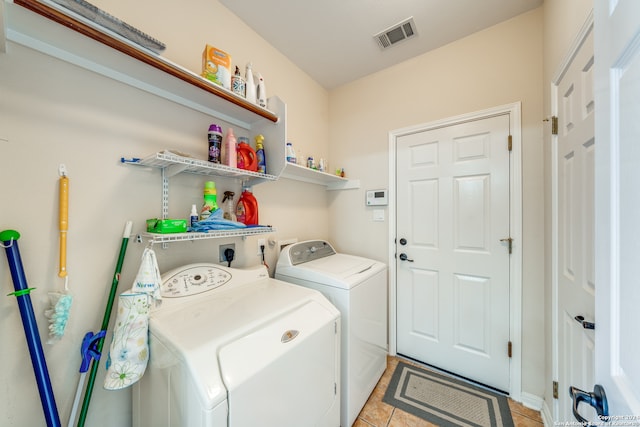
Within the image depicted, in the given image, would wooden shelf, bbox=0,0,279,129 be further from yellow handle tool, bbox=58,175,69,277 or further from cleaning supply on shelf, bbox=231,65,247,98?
yellow handle tool, bbox=58,175,69,277

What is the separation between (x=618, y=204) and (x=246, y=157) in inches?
60.1

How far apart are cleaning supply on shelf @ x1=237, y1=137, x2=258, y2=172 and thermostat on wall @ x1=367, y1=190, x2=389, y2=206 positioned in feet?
4.00

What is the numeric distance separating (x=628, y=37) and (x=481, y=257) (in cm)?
164

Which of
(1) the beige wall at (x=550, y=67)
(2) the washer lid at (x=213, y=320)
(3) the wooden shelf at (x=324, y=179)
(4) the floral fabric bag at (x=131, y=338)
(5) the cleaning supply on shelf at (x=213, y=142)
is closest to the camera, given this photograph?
(2) the washer lid at (x=213, y=320)

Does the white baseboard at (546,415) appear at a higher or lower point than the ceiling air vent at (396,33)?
lower

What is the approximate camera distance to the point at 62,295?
0.91 metres

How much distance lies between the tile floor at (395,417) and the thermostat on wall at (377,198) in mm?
1588

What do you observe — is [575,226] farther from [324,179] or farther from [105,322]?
[105,322]

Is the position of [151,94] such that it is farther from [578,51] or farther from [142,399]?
[578,51]

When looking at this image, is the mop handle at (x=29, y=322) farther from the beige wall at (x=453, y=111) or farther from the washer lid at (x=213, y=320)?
the beige wall at (x=453, y=111)

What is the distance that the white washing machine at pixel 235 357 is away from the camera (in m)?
0.75

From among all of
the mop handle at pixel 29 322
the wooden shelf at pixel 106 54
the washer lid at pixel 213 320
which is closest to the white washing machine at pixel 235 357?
the washer lid at pixel 213 320

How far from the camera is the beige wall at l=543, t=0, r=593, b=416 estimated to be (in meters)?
1.14

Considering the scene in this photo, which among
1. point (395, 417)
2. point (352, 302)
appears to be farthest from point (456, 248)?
point (395, 417)
